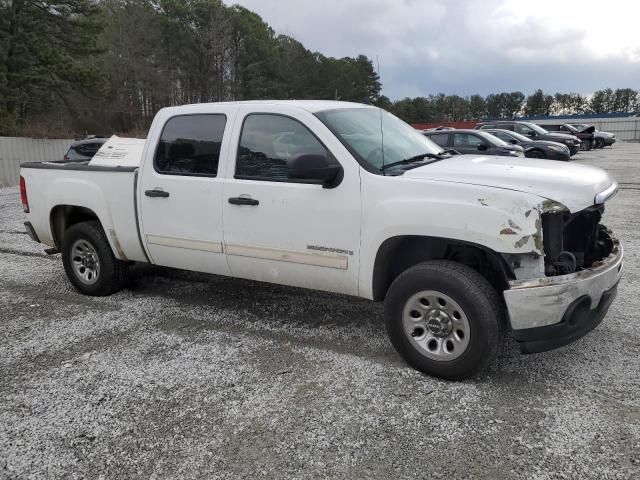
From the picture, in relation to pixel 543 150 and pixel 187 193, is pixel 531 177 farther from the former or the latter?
pixel 543 150

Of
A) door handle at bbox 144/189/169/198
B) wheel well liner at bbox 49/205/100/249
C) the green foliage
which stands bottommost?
wheel well liner at bbox 49/205/100/249

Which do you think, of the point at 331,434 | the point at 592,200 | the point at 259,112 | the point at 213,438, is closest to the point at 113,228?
the point at 259,112

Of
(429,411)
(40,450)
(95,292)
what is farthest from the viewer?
(95,292)

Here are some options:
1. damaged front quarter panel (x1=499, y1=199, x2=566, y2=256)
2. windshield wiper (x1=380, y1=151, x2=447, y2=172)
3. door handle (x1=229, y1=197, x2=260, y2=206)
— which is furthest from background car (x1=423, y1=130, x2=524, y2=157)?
damaged front quarter panel (x1=499, y1=199, x2=566, y2=256)

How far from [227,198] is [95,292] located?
2239 millimetres

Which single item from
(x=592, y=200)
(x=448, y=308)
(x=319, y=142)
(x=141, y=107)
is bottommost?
(x=448, y=308)

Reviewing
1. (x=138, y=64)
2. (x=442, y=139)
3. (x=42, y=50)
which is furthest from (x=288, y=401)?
(x=138, y=64)

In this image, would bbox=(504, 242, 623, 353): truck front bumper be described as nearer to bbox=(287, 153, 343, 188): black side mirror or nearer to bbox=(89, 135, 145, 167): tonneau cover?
bbox=(287, 153, 343, 188): black side mirror

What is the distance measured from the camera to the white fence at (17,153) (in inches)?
929

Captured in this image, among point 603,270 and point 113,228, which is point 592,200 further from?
point 113,228

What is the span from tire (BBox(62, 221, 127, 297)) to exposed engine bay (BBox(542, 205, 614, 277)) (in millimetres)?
4134

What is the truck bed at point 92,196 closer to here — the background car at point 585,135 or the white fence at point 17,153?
the white fence at point 17,153

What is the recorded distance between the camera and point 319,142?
4020 millimetres

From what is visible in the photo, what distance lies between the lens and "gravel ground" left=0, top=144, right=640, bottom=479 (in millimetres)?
2832
